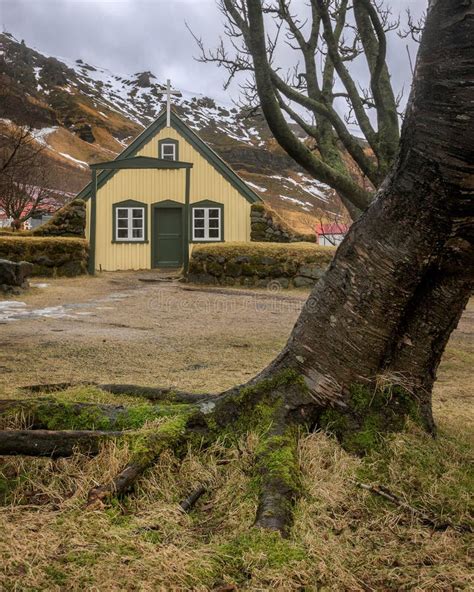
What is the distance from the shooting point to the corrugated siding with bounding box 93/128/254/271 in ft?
72.0

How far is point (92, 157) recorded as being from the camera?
4323 inches

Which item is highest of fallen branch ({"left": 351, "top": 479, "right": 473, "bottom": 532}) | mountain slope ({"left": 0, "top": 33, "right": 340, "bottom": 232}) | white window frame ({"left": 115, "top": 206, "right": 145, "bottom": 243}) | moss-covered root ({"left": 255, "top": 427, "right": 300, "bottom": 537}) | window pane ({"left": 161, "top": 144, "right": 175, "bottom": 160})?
mountain slope ({"left": 0, "top": 33, "right": 340, "bottom": 232})

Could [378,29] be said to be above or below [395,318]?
above

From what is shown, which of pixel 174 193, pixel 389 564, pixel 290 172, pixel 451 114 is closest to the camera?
pixel 389 564

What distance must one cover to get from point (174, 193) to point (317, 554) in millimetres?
21284

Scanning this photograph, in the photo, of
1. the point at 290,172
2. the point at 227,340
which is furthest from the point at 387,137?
the point at 290,172

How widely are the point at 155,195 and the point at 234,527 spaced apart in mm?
21069

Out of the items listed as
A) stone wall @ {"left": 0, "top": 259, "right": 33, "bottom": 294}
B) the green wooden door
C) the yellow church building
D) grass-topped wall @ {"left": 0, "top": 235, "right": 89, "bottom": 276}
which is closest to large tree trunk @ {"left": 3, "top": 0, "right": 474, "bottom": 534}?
stone wall @ {"left": 0, "top": 259, "right": 33, "bottom": 294}

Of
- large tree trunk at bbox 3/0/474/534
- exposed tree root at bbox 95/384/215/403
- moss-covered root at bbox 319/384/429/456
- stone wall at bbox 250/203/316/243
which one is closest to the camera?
large tree trunk at bbox 3/0/474/534

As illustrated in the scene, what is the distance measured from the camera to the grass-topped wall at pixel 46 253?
1722 cm

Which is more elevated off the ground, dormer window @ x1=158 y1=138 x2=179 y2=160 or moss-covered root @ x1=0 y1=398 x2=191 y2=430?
dormer window @ x1=158 y1=138 x2=179 y2=160

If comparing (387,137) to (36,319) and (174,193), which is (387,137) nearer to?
(36,319)

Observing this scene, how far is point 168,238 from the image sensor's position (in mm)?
22438

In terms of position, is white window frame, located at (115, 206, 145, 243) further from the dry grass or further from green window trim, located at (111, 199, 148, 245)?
Result: the dry grass
